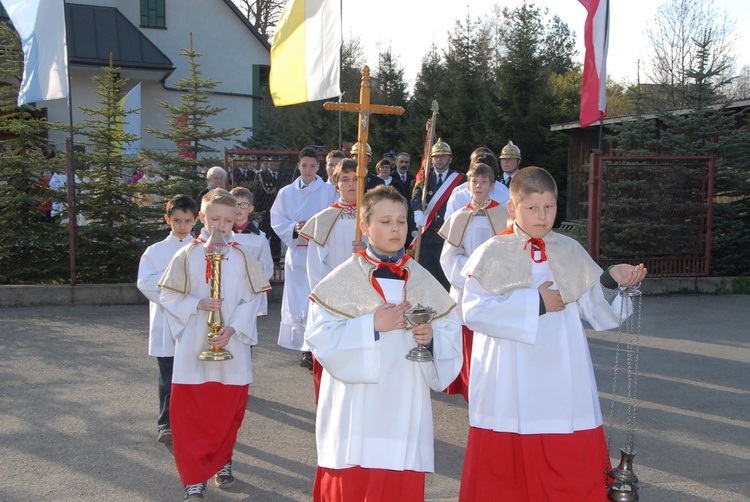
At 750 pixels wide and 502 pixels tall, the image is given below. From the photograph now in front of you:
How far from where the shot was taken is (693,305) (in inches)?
439

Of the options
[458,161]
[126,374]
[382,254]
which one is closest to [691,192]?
[126,374]

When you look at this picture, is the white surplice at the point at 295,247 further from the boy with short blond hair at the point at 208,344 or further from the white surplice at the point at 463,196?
the boy with short blond hair at the point at 208,344

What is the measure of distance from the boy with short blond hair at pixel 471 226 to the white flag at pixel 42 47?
645 cm

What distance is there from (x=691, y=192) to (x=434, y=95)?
16.4 m

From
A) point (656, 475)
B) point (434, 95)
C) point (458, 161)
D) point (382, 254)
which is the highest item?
point (434, 95)

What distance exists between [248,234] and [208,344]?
1969 mm

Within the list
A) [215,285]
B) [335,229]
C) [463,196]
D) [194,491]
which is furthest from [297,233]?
[194,491]

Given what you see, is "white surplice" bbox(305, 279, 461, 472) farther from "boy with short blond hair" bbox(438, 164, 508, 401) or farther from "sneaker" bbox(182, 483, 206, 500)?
"boy with short blond hair" bbox(438, 164, 508, 401)

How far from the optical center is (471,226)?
20.9 ft

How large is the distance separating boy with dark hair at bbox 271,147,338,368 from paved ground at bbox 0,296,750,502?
401 mm

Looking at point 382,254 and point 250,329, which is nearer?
point 382,254

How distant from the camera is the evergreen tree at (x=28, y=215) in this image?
37.5 ft

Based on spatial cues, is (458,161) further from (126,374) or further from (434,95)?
(126,374)

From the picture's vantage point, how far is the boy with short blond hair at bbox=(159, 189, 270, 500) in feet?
14.9
